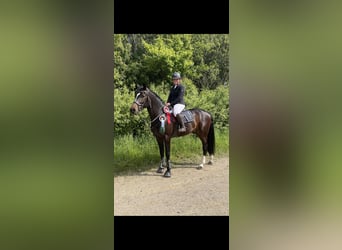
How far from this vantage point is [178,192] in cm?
473

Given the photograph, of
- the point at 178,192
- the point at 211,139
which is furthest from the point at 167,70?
the point at 178,192

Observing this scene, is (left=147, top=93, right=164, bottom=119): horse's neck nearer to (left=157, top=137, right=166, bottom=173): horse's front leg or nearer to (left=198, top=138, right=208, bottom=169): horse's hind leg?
(left=157, top=137, right=166, bottom=173): horse's front leg

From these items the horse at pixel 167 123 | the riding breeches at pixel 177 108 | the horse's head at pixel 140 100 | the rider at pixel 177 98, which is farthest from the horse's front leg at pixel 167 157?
the horse's head at pixel 140 100

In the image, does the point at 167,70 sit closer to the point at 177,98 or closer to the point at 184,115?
the point at 177,98

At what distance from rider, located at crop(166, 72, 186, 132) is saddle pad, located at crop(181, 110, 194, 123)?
5 cm

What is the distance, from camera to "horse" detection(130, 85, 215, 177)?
473 cm

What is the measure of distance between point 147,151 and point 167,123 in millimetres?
554

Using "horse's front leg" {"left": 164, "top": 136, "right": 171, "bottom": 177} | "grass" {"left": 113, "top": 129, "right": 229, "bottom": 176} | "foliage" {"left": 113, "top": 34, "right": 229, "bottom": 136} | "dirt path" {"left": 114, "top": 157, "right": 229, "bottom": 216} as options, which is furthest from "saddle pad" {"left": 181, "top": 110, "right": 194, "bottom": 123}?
"dirt path" {"left": 114, "top": 157, "right": 229, "bottom": 216}

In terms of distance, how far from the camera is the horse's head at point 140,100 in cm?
469

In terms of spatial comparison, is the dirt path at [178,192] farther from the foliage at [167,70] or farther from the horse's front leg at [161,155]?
the foliage at [167,70]
